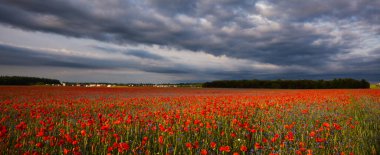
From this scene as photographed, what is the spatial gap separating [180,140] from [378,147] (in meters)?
4.14

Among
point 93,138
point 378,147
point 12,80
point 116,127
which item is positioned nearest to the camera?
point 378,147

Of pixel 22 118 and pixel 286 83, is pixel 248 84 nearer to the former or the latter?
pixel 286 83

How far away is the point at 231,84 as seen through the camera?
278ft

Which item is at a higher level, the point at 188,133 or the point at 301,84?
the point at 301,84

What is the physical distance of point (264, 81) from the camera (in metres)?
81.4

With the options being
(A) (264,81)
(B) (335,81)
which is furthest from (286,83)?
(B) (335,81)

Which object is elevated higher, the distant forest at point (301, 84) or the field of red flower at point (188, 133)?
the distant forest at point (301, 84)

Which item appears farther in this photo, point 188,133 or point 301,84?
point 301,84

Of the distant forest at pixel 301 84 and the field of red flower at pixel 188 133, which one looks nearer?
the field of red flower at pixel 188 133

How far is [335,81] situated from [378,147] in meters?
81.6

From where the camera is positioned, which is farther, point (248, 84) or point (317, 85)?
point (248, 84)

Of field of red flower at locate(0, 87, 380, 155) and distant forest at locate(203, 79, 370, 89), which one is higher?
distant forest at locate(203, 79, 370, 89)

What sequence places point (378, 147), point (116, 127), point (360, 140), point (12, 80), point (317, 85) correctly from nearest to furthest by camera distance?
point (378, 147)
point (360, 140)
point (116, 127)
point (12, 80)
point (317, 85)

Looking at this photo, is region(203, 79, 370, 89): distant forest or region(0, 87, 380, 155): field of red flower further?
region(203, 79, 370, 89): distant forest
